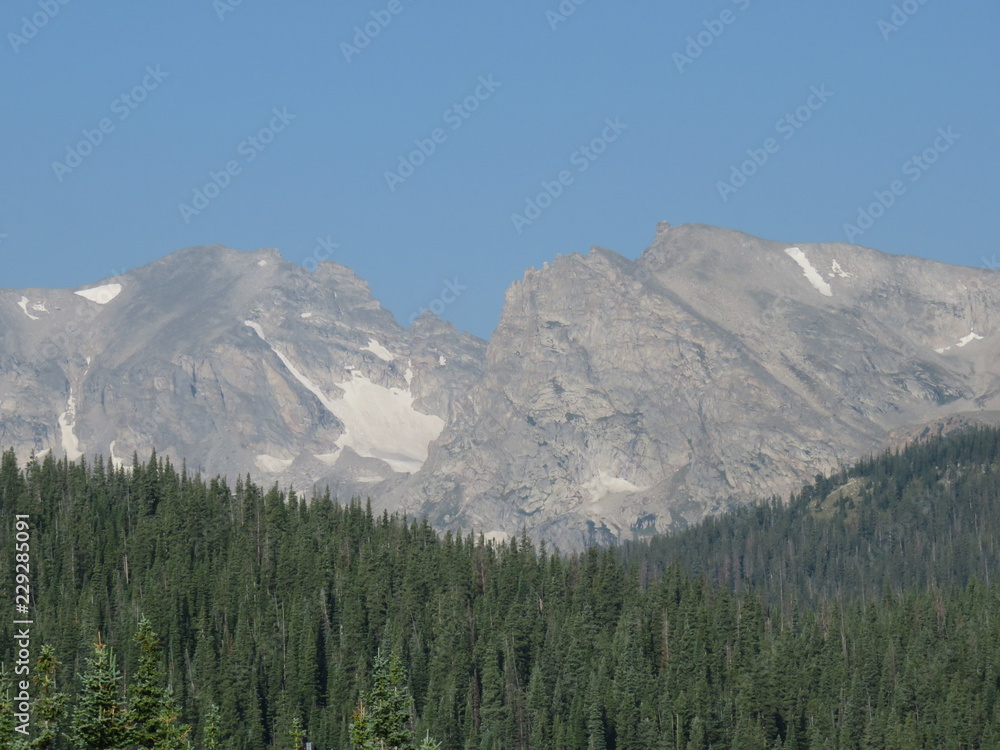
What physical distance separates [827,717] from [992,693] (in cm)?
2200

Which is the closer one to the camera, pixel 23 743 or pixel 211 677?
pixel 23 743

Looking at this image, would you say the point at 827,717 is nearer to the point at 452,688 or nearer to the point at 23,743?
the point at 452,688

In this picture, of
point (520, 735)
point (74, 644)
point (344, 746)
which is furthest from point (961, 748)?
point (74, 644)

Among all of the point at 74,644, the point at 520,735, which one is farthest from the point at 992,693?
the point at 74,644

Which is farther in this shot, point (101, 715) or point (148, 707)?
point (148, 707)

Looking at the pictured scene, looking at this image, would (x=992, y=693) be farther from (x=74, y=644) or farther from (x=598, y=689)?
(x=74, y=644)

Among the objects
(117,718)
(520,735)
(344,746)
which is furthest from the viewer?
(520,735)

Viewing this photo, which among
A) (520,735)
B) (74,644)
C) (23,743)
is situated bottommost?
(23,743)

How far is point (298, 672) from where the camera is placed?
19888 cm

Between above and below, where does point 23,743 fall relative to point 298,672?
below

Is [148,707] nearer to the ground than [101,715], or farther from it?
farther from it

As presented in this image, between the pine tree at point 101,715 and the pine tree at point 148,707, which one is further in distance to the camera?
the pine tree at point 148,707

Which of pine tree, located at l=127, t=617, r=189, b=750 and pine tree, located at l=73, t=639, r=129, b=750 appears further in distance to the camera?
pine tree, located at l=127, t=617, r=189, b=750

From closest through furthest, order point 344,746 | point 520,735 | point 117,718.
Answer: point 117,718
point 344,746
point 520,735
